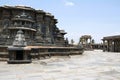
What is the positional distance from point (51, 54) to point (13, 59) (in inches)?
195

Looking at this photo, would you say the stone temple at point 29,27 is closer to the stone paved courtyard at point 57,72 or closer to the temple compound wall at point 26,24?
the temple compound wall at point 26,24

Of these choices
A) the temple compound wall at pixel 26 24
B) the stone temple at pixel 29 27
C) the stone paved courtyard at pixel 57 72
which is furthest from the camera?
the temple compound wall at pixel 26 24

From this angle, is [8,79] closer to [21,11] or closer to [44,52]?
[44,52]

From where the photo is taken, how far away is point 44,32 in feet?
105

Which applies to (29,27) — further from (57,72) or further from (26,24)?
(57,72)

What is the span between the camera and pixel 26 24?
88.6 ft

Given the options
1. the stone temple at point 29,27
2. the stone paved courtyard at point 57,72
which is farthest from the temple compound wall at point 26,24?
the stone paved courtyard at point 57,72

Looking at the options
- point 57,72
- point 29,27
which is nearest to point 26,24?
point 29,27

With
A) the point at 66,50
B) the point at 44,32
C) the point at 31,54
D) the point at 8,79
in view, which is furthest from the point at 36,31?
the point at 8,79

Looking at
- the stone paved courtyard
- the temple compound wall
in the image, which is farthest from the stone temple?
the stone paved courtyard

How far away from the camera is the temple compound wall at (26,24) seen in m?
26.6

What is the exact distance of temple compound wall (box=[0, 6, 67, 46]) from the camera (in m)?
26.6

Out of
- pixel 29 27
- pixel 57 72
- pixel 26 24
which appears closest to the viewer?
pixel 57 72

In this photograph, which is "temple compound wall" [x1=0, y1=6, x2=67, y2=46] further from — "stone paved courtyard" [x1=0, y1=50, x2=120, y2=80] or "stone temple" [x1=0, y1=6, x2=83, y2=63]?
"stone paved courtyard" [x1=0, y1=50, x2=120, y2=80]
